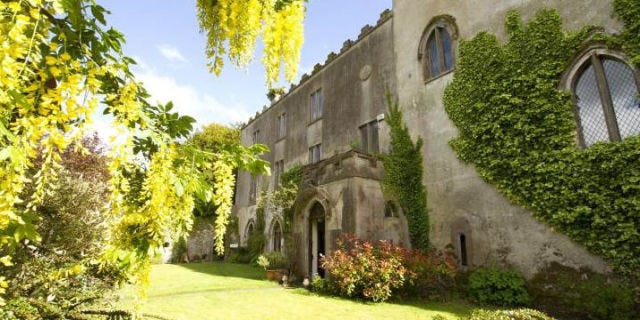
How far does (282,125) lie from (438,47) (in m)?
13.1

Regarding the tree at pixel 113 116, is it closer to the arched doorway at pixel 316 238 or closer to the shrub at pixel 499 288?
the shrub at pixel 499 288

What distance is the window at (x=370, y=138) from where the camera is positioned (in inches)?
625

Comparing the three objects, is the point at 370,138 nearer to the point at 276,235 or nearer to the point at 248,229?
the point at 276,235

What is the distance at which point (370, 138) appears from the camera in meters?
16.2

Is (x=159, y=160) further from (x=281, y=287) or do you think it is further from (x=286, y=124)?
(x=286, y=124)

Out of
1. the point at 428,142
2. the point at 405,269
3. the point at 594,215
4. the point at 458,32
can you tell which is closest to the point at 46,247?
the point at 405,269

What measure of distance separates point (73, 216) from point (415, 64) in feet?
43.0

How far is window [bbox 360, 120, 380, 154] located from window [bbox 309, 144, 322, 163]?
3.51m

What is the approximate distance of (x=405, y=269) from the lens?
33.9 ft

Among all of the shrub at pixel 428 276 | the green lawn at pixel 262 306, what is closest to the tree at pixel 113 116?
the green lawn at pixel 262 306

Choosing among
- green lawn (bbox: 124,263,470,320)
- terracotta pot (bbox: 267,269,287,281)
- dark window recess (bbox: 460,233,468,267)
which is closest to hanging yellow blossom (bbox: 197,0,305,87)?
green lawn (bbox: 124,263,470,320)

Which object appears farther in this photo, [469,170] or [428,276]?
[469,170]

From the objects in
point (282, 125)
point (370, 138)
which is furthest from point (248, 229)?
point (370, 138)

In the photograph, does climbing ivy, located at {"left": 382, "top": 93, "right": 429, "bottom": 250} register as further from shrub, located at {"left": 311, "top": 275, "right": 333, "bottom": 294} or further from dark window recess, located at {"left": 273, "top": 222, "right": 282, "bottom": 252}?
dark window recess, located at {"left": 273, "top": 222, "right": 282, "bottom": 252}
